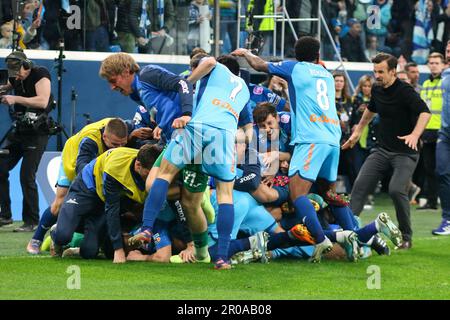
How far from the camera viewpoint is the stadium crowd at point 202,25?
54.6 feet

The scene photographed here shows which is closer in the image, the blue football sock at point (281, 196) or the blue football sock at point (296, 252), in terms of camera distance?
the blue football sock at point (296, 252)

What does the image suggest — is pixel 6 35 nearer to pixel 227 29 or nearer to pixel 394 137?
pixel 227 29

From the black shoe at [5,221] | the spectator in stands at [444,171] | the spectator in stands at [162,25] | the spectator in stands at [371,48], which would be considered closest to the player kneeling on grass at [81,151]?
the black shoe at [5,221]

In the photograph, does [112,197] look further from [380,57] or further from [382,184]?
[382,184]

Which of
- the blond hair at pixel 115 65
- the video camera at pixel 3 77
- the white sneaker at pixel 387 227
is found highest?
the blond hair at pixel 115 65

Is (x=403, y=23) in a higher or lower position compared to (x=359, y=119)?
higher

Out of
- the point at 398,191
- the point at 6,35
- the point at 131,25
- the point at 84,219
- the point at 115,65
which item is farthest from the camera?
the point at 131,25

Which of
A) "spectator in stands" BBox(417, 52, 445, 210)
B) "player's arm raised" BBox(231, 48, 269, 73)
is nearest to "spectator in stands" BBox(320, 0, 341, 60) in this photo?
"spectator in stands" BBox(417, 52, 445, 210)

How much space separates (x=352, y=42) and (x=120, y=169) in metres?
11.0

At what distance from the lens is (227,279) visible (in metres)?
9.25

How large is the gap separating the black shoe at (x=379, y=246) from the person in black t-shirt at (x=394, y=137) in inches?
26.4

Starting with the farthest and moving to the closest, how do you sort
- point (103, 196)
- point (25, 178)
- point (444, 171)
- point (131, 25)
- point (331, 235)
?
1. point (131, 25)
2. point (444, 171)
3. point (25, 178)
4. point (331, 235)
5. point (103, 196)

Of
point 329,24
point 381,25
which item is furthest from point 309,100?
point 381,25

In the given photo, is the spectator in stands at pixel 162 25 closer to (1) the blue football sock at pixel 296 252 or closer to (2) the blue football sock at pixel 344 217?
(2) the blue football sock at pixel 344 217
